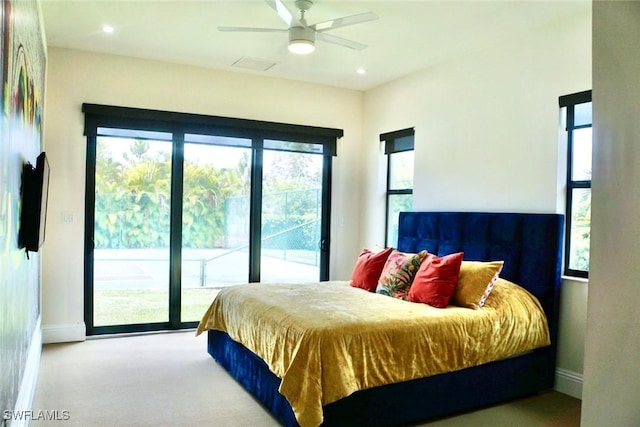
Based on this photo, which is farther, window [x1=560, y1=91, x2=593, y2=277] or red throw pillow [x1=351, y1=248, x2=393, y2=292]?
red throw pillow [x1=351, y1=248, x2=393, y2=292]

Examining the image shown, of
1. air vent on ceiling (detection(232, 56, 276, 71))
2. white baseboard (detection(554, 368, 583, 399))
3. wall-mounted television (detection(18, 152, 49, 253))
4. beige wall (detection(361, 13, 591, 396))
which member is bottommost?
white baseboard (detection(554, 368, 583, 399))

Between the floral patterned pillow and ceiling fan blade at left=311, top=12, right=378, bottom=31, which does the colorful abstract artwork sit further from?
the floral patterned pillow

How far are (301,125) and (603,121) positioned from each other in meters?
4.63

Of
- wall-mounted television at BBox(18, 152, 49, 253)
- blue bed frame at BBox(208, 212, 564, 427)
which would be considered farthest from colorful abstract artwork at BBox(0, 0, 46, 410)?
blue bed frame at BBox(208, 212, 564, 427)

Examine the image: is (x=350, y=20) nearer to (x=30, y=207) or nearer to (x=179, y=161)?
(x=30, y=207)

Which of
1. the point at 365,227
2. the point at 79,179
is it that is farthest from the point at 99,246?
the point at 365,227

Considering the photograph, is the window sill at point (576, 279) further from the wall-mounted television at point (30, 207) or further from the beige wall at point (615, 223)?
the wall-mounted television at point (30, 207)

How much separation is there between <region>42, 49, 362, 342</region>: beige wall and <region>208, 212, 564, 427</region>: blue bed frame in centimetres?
167

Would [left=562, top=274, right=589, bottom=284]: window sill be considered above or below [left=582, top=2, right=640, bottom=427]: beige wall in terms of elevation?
below

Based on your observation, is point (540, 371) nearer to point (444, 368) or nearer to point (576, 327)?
point (576, 327)

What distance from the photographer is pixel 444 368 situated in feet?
9.80

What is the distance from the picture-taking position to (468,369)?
10.3 ft

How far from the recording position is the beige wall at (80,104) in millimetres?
4543

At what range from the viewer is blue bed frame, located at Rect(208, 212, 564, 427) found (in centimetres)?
280
